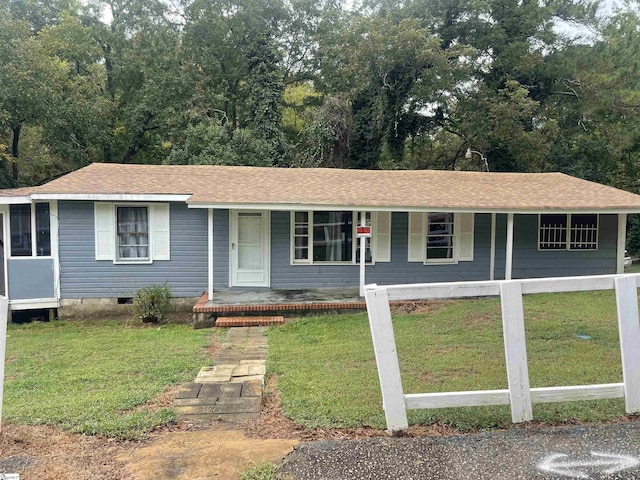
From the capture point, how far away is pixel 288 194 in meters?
10.1

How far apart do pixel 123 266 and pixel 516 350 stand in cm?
914

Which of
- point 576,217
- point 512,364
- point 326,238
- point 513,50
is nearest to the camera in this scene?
point 512,364

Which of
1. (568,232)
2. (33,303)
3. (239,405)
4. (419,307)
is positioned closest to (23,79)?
(33,303)

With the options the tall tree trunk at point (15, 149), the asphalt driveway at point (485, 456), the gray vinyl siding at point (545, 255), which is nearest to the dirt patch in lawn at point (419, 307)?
the gray vinyl siding at point (545, 255)

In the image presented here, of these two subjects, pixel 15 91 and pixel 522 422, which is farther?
pixel 15 91

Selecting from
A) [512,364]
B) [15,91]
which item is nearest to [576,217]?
[512,364]

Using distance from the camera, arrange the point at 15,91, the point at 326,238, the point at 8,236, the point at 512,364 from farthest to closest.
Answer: the point at 15,91
the point at 326,238
the point at 8,236
the point at 512,364

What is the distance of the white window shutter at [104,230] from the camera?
10023mm

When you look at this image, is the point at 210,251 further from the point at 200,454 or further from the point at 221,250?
the point at 200,454

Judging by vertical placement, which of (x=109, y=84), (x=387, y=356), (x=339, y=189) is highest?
(x=109, y=84)

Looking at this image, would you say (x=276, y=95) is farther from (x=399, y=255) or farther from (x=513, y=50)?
(x=399, y=255)

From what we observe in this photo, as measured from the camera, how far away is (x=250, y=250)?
10727mm

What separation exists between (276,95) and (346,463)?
19.4m

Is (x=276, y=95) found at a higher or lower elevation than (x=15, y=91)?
higher
